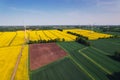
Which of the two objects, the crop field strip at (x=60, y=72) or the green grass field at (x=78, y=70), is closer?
the crop field strip at (x=60, y=72)

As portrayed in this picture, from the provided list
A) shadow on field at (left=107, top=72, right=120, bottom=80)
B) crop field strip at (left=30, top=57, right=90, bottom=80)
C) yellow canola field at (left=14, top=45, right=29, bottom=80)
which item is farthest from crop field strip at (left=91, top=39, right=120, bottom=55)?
yellow canola field at (left=14, top=45, right=29, bottom=80)

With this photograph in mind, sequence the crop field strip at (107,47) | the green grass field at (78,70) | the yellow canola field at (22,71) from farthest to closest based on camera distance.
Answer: the crop field strip at (107,47)
the green grass field at (78,70)
the yellow canola field at (22,71)

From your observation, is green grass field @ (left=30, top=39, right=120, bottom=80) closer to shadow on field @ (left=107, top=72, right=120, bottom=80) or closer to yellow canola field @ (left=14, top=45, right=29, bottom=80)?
shadow on field @ (left=107, top=72, right=120, bottom=80)

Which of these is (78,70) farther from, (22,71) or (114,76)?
(22,71)

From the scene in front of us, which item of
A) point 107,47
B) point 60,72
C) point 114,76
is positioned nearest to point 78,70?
point 60,72

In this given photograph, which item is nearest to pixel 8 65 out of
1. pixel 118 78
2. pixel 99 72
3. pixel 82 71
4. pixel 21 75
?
pixel 21 75

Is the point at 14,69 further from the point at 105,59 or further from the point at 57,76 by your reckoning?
the point at 105,59

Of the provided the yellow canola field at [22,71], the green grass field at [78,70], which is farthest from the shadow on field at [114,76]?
the yellow canola field at [22,71]

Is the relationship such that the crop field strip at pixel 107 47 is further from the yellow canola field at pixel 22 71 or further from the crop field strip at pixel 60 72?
the yellow canola field at pixel 22 71

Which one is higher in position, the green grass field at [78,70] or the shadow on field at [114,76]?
the shadow on field at [114,76]
